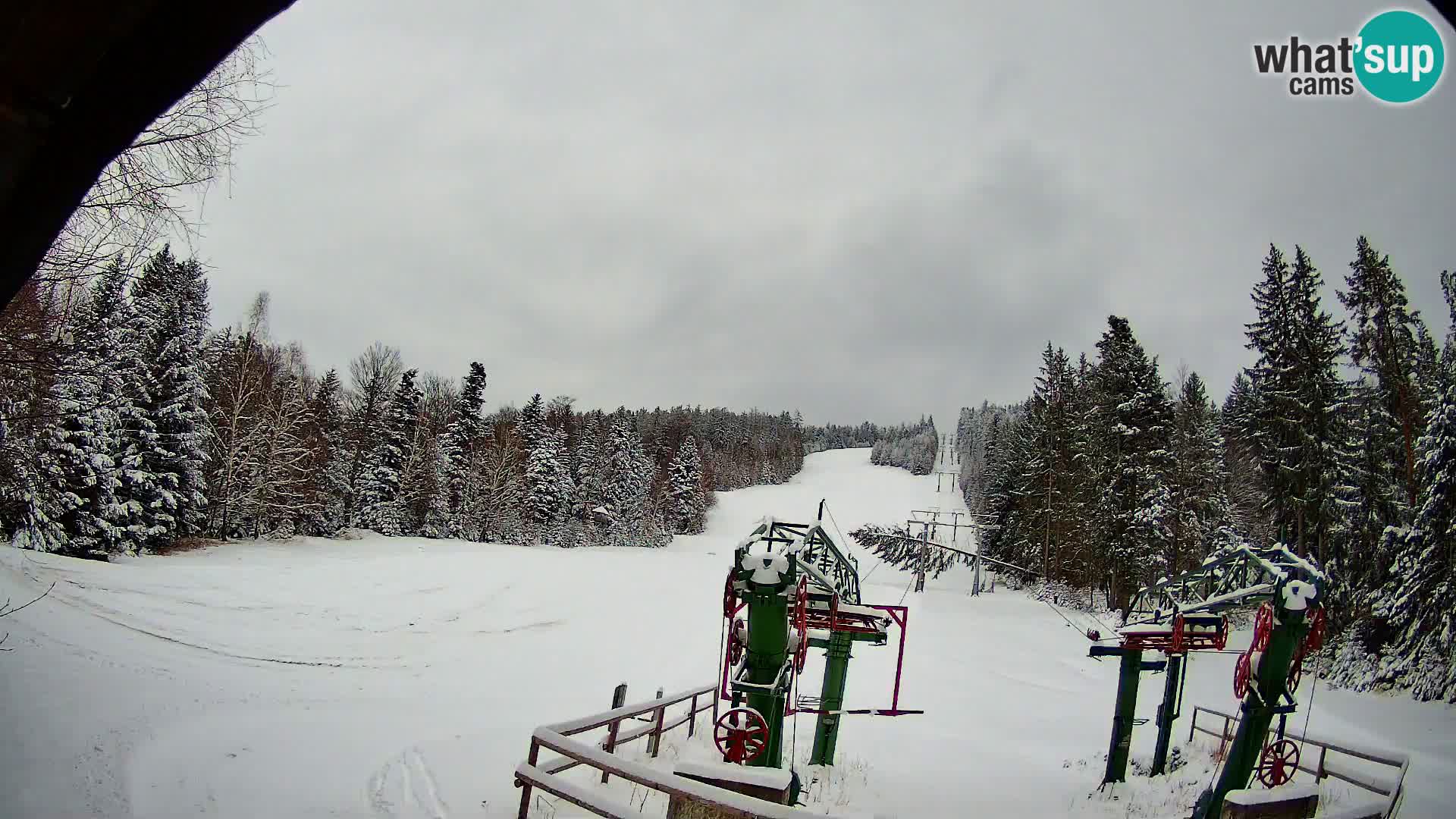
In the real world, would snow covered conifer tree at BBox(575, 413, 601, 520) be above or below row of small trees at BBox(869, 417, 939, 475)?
below

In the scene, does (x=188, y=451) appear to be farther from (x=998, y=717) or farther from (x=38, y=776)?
(x=998, y=717)

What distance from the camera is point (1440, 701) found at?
1634cm

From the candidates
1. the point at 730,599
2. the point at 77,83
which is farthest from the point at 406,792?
the point at 77,83

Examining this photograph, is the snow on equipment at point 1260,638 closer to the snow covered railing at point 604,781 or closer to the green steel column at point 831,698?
the green steel column at point 831,698

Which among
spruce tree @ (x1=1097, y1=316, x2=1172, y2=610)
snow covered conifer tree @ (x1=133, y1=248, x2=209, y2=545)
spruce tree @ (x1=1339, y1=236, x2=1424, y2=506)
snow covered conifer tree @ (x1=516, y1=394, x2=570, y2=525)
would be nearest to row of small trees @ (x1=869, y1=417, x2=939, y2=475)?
snow covered conifer tree @ (x1=516, y1=394, x2=570, y2=525)

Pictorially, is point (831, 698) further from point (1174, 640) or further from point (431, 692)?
point (431, 692)

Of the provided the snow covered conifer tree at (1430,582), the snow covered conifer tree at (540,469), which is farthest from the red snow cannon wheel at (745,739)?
the snow covered conifer tree at (540,469)

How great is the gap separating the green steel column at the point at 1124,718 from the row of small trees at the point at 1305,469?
3.31 meters

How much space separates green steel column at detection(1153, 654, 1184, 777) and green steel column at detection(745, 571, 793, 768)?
8.61m

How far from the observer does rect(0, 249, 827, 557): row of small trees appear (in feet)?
39.6

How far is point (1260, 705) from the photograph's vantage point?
9.36 m

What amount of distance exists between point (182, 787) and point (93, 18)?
392 inches

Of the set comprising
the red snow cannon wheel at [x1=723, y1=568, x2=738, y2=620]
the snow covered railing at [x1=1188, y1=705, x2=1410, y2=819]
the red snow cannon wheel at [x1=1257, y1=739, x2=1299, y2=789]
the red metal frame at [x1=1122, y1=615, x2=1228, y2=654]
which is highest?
the red snow cannon wheel at [x1=723, y1=568, x2=738, y2=620]

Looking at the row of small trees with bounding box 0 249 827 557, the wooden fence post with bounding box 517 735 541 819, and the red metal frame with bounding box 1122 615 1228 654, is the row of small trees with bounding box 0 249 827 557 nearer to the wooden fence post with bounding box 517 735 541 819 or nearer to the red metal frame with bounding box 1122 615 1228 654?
the wooden fence post with bounding box 517 735 541 819
